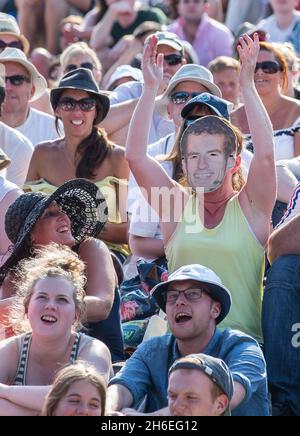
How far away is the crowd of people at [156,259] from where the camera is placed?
534 centimetres

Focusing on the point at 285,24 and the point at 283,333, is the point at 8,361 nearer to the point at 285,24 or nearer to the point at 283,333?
the point at 283,333

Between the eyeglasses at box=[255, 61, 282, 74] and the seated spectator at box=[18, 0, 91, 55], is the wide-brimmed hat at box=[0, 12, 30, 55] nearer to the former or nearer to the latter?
the eyeglasses at box=[255, 61, 282, 74]

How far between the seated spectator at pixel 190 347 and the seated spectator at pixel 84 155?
2.03 m

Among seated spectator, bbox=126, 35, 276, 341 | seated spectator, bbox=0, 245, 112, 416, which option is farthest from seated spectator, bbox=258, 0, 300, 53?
seated spectator, bbox=0, 245, 112, 416

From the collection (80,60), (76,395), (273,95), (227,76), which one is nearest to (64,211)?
(76,395)

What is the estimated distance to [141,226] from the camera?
6.97 meters

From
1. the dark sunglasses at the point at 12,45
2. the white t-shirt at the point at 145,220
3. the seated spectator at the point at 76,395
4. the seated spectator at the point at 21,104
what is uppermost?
the dark sunglasses at the point at 12,45

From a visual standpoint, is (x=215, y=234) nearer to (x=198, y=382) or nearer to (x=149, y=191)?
(x=149, y=191)

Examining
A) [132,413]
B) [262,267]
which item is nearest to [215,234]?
[262,267]

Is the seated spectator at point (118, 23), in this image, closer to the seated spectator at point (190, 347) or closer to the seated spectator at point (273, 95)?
the seated spectator at point (273, 95)

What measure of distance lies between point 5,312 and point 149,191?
0.91m

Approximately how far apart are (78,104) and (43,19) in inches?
216

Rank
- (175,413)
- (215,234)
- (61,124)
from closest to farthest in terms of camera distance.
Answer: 1. (175,413)
2. (215,234)
3. (61,124)

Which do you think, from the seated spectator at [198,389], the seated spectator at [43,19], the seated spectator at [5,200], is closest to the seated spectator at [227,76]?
the seated spectator at [5,200]
